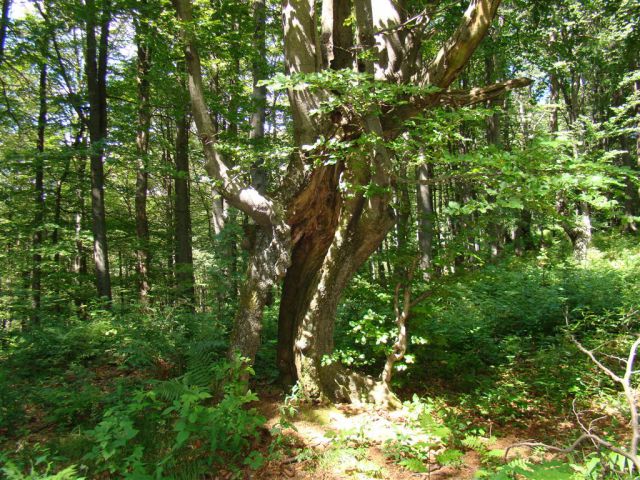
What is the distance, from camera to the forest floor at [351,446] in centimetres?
352

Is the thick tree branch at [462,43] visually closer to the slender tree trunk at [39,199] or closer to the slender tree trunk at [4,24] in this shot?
the slender tree trunk at [4,24]

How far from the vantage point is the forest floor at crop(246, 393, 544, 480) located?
3521 millimetres

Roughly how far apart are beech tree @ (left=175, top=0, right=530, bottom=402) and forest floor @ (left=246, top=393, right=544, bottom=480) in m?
0.36

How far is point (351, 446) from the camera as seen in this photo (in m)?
3.96

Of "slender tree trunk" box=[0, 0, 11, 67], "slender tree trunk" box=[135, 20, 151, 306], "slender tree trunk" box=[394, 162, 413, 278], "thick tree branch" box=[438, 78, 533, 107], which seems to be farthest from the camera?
"slender tree trunk" box=[135, 20, 151, 306]

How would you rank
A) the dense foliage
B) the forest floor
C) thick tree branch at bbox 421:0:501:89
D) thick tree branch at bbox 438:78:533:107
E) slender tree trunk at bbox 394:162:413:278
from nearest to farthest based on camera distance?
the dense foliage, the forest floor, thick tree branch at bbox 421:0:501:89, thick tree branch at bbox 438:78:533:107, slender tree trunk at bbox 394:162:413:278

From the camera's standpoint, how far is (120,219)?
13.3m

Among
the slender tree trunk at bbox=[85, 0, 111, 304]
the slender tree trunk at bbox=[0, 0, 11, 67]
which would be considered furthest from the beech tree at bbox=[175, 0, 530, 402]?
the slender tree trunk at bbox=[0, 0, 11, 67]

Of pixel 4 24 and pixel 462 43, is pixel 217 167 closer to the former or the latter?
pixel 462 43

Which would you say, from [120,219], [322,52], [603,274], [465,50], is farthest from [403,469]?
[120,219]

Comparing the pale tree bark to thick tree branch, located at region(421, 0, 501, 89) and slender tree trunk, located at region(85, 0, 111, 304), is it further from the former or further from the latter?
slender tree trunk, located at region(85, 0, 111, 304)

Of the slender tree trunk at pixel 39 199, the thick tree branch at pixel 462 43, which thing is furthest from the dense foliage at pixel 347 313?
the slender tree trunk at pixel 39 199

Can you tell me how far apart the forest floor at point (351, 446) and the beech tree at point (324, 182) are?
0.36 meters

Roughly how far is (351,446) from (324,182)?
3.26 m
